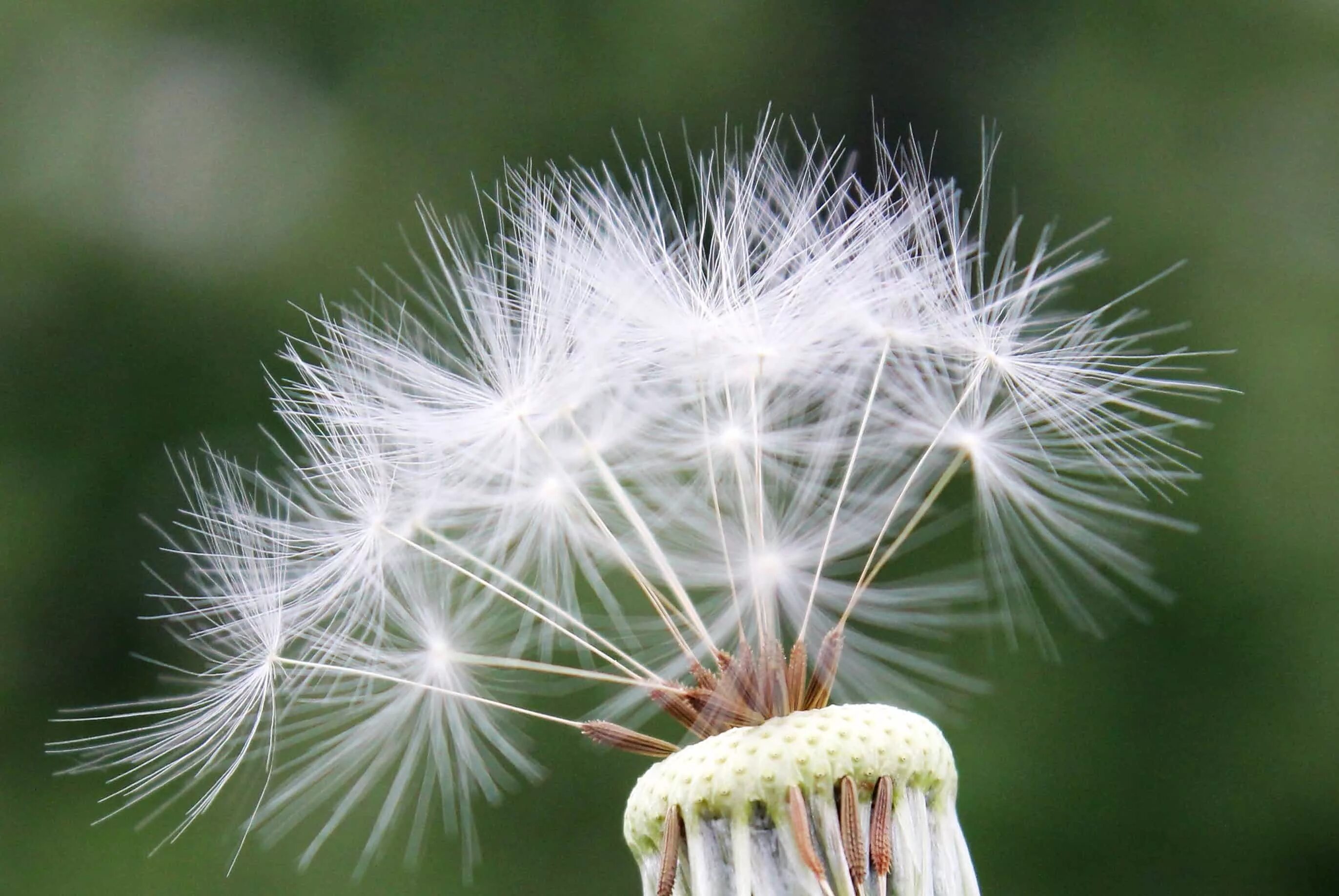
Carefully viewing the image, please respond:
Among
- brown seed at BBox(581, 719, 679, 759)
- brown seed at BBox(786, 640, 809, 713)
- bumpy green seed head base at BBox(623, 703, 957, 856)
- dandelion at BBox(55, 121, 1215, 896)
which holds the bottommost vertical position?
bumpy green seed head base at BBox(623, 703, 957, 856)

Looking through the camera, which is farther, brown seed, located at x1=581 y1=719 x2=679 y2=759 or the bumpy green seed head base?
brown seed, located at x1=581 y1=719 x2=679 y2=759

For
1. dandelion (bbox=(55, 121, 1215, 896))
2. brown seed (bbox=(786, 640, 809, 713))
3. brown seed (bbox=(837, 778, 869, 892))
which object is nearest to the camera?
brown seed (bbox=(837, 778, 869, 892))

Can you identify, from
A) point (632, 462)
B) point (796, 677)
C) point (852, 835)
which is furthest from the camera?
point (632, 462)

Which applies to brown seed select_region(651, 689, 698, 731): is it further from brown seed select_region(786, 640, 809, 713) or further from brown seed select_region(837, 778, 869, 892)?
brown seed select_region(837, 778, 869, 892)

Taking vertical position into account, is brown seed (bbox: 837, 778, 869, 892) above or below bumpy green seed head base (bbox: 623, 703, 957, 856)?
below

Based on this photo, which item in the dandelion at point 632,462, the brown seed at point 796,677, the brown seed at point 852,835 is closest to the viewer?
the brown seed at point 852,835

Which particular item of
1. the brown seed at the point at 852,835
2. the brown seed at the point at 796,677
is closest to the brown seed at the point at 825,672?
the brown seed at the point at 796,677

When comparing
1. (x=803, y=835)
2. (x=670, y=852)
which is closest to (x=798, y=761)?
(x=803, y=835)

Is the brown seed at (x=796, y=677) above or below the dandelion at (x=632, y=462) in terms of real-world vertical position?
below

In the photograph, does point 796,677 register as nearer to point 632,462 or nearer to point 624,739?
point 624,739

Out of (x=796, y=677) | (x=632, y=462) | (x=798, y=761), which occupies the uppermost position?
(x=632, y=462)

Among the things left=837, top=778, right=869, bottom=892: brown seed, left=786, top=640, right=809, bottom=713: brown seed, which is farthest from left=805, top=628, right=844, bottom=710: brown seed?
left=837, top=778, right=869, bottom=892: brown seed

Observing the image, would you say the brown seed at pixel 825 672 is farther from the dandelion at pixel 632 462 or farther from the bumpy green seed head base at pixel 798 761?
the dandelion at pixel 632 462
